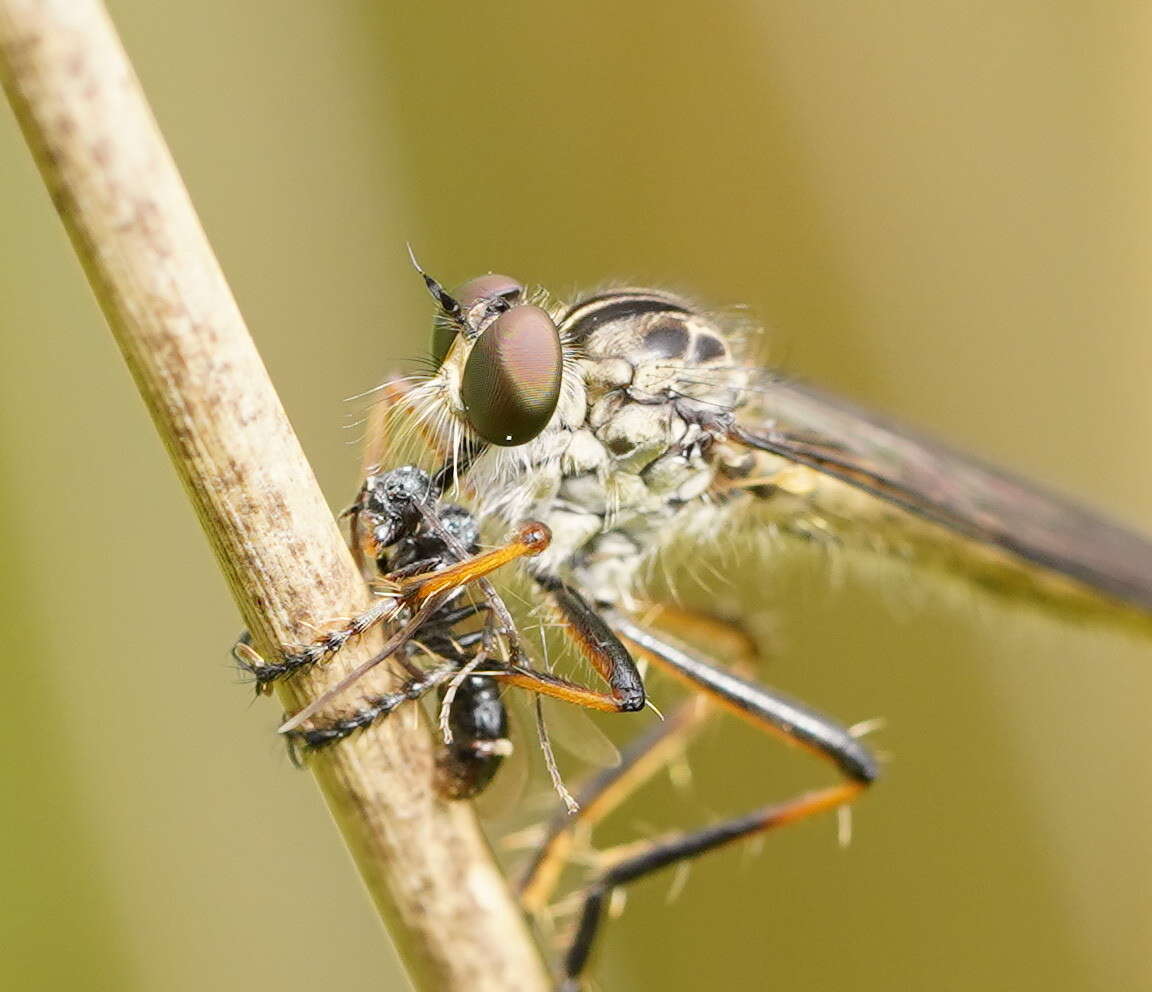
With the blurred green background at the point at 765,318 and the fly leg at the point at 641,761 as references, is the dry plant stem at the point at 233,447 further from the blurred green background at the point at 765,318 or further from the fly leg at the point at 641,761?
the blurred green background at the point at 765,318

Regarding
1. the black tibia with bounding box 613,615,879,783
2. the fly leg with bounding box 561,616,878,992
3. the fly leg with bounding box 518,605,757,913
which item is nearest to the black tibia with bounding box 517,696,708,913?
the fly leg with bounding box 518,605,757,913

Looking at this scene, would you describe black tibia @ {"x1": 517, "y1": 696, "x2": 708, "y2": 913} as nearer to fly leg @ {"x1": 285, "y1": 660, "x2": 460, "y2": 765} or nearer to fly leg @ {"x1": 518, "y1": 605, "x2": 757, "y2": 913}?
fly leg @ {"x1": 518, "y1": 605, "x2": 757, "y2": 913}

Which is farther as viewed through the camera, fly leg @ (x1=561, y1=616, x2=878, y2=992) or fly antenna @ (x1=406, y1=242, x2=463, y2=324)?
fly leg @ (x1=561, y1=616, x2=878, y2=992)

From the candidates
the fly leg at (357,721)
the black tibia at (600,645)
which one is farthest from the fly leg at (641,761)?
the fly leg at (357,721)

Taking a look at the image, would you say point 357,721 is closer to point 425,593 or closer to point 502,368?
point 425,593

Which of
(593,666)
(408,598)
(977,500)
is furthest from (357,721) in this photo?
(977,500)

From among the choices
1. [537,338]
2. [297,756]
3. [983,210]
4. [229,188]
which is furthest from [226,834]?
[983,210]
